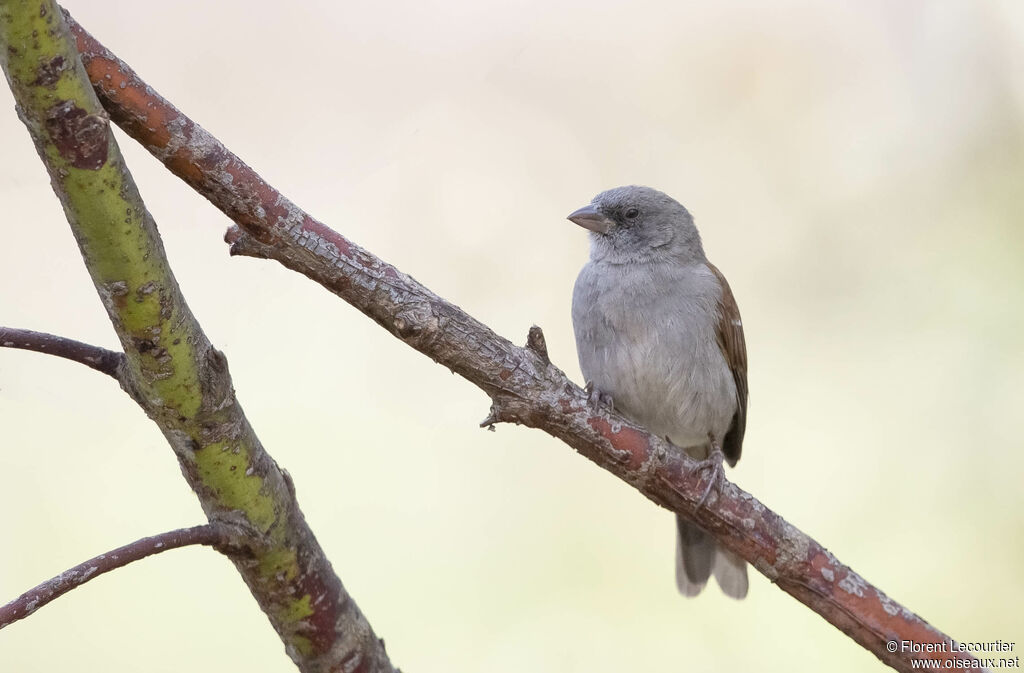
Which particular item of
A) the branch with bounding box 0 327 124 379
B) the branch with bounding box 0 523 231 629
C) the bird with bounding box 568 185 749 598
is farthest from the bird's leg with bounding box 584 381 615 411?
the branch with bounding box 0 327 124 379

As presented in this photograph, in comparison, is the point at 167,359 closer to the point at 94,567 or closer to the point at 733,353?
the point at 94,567

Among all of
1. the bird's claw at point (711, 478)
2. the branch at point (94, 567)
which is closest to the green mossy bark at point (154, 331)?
the branch at point (94, 567)

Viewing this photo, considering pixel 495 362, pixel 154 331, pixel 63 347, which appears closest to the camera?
pixel 154 331

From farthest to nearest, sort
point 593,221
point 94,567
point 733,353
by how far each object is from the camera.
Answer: point 593,221, point 733,353, point 94,567

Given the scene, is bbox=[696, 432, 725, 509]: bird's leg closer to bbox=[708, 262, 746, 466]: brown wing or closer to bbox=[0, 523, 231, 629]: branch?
bbox=[708, 262, 746, 466]: brown wing

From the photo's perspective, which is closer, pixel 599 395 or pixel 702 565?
pixel 599 395

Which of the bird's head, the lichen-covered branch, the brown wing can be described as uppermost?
the bird's head

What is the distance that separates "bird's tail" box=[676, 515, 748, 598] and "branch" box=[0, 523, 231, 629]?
2.25 m

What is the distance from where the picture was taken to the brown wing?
12.2ft

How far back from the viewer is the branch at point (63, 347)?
210 centimetres

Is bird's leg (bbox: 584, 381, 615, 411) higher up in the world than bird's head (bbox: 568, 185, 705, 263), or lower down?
lower down

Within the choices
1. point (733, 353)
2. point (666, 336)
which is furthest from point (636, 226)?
point (733, 353)

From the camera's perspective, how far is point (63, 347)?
7.08ft

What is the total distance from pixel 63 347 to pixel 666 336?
2.13 metres
